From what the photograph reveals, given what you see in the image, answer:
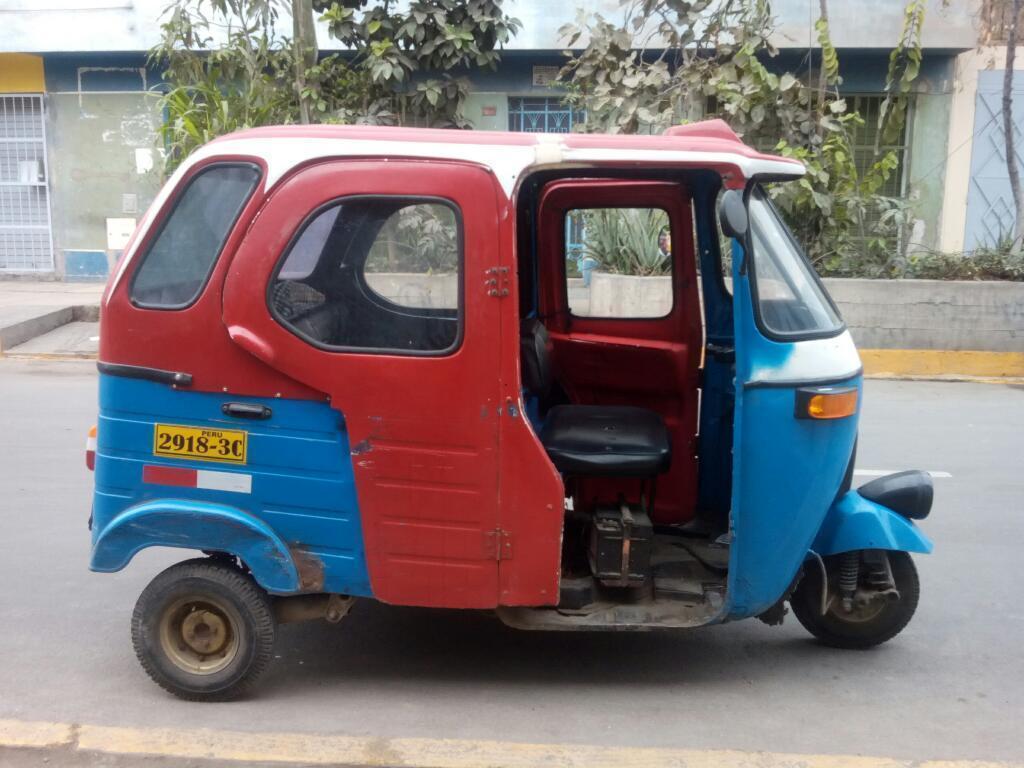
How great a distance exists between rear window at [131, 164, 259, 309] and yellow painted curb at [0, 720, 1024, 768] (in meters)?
1.47

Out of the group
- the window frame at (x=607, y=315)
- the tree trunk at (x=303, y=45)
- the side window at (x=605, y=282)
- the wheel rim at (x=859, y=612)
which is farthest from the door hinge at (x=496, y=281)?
the tree trunk at (x=303, y=45)

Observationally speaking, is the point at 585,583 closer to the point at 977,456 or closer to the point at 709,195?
the point at 709,195

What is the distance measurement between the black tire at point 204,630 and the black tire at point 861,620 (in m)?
2.10

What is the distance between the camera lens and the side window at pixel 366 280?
11.3ft

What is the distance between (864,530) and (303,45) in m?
10.3

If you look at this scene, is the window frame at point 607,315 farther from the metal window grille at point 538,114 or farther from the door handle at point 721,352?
the metal window grille at point 538,114

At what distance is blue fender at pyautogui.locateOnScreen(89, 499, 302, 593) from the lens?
3.55 metres

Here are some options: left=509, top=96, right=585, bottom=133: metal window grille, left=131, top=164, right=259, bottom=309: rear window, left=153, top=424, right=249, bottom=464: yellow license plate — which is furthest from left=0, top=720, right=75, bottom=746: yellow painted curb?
left=509, top=96, right=585, bottom=133: metal window grille

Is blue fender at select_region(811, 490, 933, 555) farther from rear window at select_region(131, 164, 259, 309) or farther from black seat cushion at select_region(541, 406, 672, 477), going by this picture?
rear window at select_region(131, 164, 259, 309)

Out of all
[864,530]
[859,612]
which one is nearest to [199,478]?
[864,530]

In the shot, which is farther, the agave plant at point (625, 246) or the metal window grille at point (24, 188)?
the metal window grille at point (24, 188)

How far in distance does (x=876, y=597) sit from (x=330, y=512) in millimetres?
2171

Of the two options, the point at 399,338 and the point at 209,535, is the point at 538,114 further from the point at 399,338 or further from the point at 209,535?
the point at 209,535

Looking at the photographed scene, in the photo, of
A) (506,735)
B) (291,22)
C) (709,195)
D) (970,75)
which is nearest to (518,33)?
(291,22)
